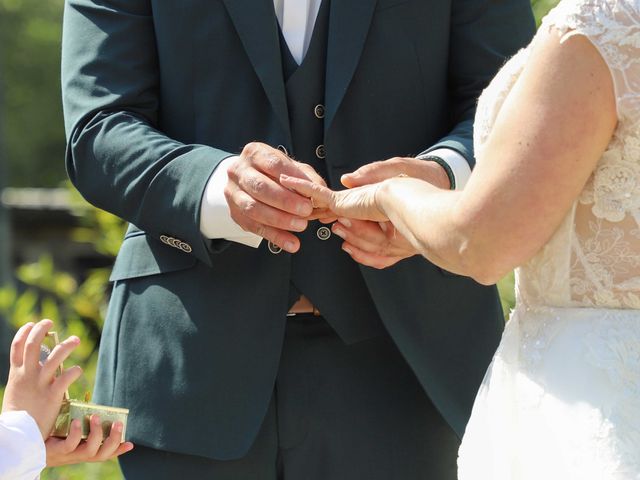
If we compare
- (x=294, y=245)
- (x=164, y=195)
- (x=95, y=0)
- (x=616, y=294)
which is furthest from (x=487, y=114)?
(x=95, y=0)

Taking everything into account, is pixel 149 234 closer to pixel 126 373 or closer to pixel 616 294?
pixel 126 373

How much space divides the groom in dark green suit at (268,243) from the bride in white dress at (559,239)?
19.5 inches

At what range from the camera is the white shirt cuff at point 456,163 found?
9.74 feet

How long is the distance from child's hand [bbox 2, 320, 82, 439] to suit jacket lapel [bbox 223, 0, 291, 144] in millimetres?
753

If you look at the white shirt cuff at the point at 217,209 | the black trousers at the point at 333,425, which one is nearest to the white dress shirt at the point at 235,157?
the white shirt cuff at the point at 217,209

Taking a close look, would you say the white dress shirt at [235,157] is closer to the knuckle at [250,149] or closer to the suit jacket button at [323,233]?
the knuckle at [250,149]

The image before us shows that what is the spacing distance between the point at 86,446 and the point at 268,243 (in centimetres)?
65

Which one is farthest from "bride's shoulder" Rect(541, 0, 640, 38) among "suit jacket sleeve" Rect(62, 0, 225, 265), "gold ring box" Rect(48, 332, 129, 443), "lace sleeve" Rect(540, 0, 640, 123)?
"gold ring box" Rect(48, 332, 129, 443)

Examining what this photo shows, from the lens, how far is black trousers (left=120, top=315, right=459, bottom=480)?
9.98 feet

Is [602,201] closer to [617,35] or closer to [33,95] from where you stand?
[617,35]

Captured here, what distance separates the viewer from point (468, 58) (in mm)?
3168

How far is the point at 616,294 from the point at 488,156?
369mm

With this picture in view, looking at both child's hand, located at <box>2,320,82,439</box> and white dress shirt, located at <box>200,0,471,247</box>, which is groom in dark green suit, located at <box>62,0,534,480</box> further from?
child's hand, located at <box>2,320,82,439</box>

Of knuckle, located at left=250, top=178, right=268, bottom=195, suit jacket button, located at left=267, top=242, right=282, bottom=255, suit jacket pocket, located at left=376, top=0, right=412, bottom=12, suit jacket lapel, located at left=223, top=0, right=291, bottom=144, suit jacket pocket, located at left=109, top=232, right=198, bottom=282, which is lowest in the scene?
suit jacket pocket, located at left=109, top=232, right=198, bottom=282
